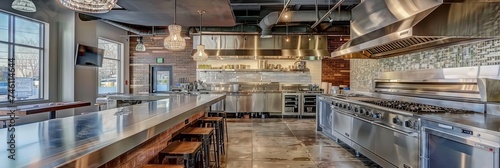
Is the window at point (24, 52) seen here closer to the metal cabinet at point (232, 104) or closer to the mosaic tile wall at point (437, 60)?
the metal cabinet at point (232, 104)

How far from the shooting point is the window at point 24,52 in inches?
223

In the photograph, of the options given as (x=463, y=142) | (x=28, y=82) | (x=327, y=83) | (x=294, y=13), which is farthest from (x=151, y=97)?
(x=327, y=83)

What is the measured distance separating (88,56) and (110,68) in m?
2.30

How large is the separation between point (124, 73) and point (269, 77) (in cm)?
500

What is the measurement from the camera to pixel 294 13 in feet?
21.7

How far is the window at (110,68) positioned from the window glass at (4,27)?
2.97 meters

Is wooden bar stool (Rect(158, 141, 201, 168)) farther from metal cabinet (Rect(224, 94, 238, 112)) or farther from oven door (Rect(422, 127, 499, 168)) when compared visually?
metal cabinet (Rect(224, 94, 238, 112))

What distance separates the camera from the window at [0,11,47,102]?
565 centimetres

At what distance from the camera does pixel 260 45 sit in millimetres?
9398

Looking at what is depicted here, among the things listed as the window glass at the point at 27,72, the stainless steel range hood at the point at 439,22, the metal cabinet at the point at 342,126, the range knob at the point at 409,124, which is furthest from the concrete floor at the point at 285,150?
the window glass at the point at 27,72

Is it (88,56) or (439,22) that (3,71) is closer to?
(88,56)

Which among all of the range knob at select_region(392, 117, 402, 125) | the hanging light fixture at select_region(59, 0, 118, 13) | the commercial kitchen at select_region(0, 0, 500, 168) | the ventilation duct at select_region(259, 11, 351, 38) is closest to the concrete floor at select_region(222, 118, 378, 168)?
the commercial kitchen at select_region(0, 0, 500, 168)

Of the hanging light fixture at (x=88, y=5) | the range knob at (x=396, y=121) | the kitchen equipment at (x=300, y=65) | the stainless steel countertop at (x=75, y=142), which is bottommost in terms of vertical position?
the range knob at (x=396, y=121)

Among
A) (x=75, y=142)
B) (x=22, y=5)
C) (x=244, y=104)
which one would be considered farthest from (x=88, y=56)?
(x=75, y=142)
